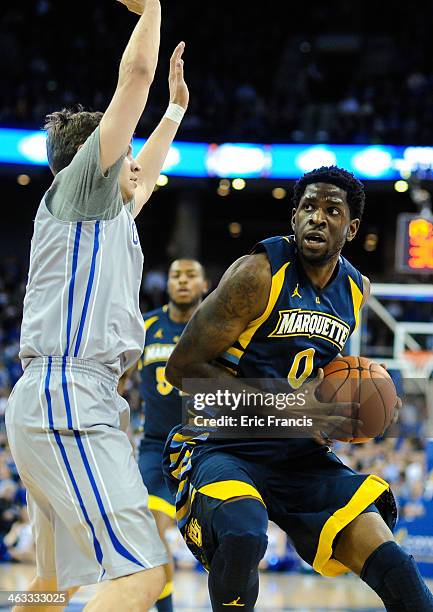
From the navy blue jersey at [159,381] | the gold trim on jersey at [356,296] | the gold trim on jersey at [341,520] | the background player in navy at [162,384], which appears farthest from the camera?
the navy blue jersey at [159,381]

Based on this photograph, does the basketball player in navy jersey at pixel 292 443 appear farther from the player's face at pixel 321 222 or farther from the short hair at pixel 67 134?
the short hair at pixel 67 134

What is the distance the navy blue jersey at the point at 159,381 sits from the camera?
6270mm

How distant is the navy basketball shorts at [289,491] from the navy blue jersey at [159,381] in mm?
2350

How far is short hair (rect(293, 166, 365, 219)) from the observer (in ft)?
12.9

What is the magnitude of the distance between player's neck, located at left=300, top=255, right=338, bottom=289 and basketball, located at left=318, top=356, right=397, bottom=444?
1.14ft

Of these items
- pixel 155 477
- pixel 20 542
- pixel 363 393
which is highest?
pixel 363 393

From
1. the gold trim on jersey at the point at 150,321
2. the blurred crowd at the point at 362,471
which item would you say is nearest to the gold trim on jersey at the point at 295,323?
the gold trim on jersey at the point at 150,321

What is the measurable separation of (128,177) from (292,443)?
1.26 metres

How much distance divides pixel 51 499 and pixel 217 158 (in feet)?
48.8

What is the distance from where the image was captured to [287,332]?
3750 mm

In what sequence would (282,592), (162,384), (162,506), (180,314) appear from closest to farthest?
(162,506) → (162,384) → (180,314) → (282,592)

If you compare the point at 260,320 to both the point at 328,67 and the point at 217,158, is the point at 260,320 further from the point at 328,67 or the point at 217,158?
the point at 328,67

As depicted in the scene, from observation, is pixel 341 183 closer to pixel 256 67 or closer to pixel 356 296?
pixel 356 296

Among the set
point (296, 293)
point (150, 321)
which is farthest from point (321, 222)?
point (150, 321)
